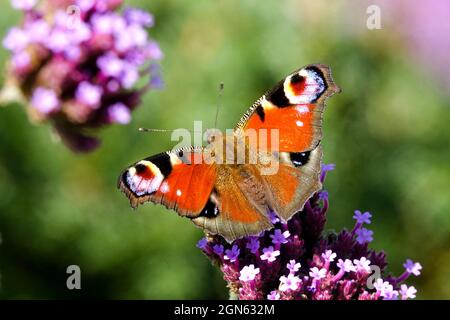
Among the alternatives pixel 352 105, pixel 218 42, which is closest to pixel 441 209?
pixel 352 105

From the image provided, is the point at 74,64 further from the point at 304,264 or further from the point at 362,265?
the point at 362,265

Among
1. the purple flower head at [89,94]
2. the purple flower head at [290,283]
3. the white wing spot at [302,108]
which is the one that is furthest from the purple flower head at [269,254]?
the purple flower head at [89,94]

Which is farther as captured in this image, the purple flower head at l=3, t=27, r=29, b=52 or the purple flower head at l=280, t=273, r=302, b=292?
the purple flower head at l=3, t=27, r=29, b=52

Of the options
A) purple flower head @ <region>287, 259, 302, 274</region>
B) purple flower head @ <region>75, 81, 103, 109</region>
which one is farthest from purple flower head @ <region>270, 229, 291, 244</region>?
purple flower head @ <region>75, 81, 103, 109</region>

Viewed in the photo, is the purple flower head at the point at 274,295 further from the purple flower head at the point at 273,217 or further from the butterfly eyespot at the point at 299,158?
the butterfly eyespot at the point at 299,158

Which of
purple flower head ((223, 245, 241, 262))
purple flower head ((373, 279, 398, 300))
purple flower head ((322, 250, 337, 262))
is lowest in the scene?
purple flower head ((373, 279, 398, 300))

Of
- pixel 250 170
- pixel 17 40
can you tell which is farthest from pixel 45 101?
pixel 250 170

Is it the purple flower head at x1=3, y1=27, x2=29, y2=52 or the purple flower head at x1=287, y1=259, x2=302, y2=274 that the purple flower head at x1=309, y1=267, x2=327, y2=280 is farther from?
the purple flower head at x1=3, y1=27, x2=29, y2=52

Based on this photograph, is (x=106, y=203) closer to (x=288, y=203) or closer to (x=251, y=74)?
(x=251, y=74)
